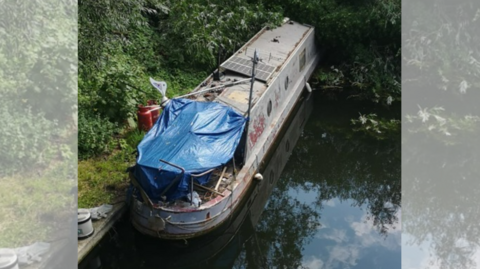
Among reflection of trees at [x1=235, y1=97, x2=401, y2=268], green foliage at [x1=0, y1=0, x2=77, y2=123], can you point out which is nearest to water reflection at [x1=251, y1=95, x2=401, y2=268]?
reflection of trees at [x1=235, y1=97, x2=401, y2=268]

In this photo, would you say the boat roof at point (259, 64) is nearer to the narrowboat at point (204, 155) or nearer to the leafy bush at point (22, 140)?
the narrowboat at point (204, 155)

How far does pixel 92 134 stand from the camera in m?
10.9

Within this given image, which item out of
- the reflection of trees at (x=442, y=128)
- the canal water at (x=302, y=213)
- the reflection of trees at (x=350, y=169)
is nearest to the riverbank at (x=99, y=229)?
the canal water at (x=302, y=213)

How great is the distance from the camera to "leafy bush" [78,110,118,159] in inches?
427

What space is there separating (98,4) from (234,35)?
8.22 metres

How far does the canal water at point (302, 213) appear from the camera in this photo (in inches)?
360

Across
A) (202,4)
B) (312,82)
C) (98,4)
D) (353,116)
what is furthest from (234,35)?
(98,4)

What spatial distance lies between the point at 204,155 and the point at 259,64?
5.16 m

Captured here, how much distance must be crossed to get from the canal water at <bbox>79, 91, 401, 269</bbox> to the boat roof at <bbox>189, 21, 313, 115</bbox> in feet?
6.61

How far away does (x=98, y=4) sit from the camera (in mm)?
8656

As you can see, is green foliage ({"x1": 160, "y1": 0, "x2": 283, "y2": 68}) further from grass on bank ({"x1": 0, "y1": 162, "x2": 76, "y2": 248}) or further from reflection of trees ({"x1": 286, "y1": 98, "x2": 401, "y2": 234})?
grass on bank ({"x1": 0, "y1": 162, "x2": 76, "y2": 248})

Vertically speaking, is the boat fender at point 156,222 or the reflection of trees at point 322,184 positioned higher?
the boat fender at point 156,222

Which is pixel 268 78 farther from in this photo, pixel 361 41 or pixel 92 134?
pixel 361 41

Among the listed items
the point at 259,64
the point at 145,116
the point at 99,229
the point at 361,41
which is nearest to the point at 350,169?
the point at 259,64
